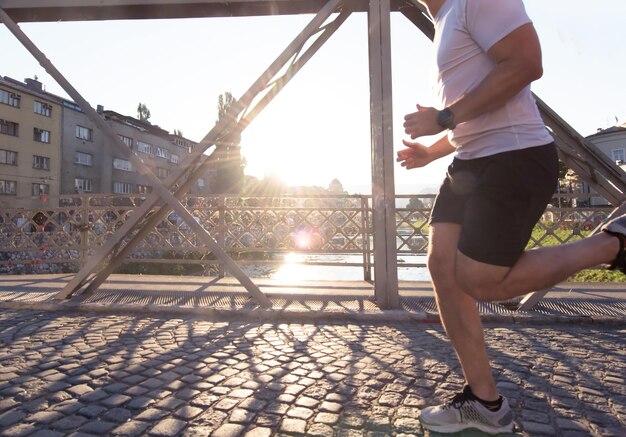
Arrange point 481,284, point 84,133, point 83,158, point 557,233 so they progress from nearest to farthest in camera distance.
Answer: point 481,284 → point 557,233 → point 83,158 → point 84,133

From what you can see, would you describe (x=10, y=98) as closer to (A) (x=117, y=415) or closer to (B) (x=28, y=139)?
(B) (x=28, y=139)

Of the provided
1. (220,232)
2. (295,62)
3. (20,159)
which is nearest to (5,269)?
(220,232)

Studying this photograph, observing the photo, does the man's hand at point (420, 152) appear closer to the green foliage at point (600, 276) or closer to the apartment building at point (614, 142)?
the green foliage at point (600, 276)

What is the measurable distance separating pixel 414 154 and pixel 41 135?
4830 cm

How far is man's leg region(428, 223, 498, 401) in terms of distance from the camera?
6.27ft

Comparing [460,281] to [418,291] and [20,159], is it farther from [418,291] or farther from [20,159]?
[20,159]

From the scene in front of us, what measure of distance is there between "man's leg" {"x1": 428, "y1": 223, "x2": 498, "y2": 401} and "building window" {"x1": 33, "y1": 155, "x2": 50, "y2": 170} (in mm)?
47603

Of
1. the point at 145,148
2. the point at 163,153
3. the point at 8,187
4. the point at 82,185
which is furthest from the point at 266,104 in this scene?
the point at 163,153

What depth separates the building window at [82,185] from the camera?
147 feet

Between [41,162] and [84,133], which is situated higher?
[84,133]

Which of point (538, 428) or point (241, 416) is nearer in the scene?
point (538, 428)

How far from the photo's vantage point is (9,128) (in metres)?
38.2

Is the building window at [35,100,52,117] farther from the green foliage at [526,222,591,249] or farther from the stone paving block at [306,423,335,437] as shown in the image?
the stone paving block at [306,423,335,437]

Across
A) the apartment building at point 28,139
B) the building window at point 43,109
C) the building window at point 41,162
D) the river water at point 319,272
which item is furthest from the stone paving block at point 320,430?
the building window at point 43,109
